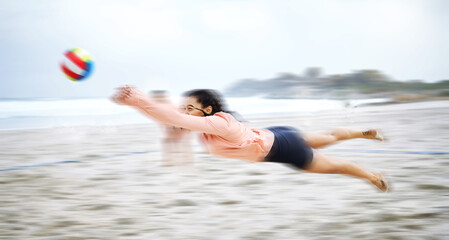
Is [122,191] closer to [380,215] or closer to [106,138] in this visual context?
[380,215]

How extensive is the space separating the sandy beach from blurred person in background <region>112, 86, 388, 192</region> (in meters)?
0.42

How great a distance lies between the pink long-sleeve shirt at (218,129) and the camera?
82.9 inches

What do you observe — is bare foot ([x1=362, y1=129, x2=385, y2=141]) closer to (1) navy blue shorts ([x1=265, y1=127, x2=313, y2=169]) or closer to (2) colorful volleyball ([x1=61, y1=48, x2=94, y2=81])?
(1) navy blue shorts ([x1=265, y1=127, x2=313, y2=169])

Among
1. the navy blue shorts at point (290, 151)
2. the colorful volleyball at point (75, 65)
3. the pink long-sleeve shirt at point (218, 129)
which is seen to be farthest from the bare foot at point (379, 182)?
the colorful volleyball at point (75, 65)

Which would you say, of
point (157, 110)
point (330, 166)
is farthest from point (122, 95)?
point (330, 166)

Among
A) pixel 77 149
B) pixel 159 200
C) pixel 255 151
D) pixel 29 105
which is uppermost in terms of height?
pixel 29 105

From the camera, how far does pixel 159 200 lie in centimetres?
356

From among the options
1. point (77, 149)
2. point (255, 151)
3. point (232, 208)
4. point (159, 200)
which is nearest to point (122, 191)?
point (159, 200)

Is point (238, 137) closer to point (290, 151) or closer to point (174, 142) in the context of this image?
point (290, 151)

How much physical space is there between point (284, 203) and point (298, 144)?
0.87m

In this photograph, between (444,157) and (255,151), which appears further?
(444,157)

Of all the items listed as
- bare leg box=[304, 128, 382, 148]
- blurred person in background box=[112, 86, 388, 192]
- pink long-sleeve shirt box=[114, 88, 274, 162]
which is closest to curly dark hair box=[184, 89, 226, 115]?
blurred person in background box=[112, 86, 388, 192]

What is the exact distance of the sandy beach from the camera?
2828 millimetres

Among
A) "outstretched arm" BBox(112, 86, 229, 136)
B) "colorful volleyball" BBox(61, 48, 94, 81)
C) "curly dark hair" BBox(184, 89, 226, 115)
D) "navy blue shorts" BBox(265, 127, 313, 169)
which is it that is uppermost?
"colorful volleyball" BBox(61, 48, 94, 81)
